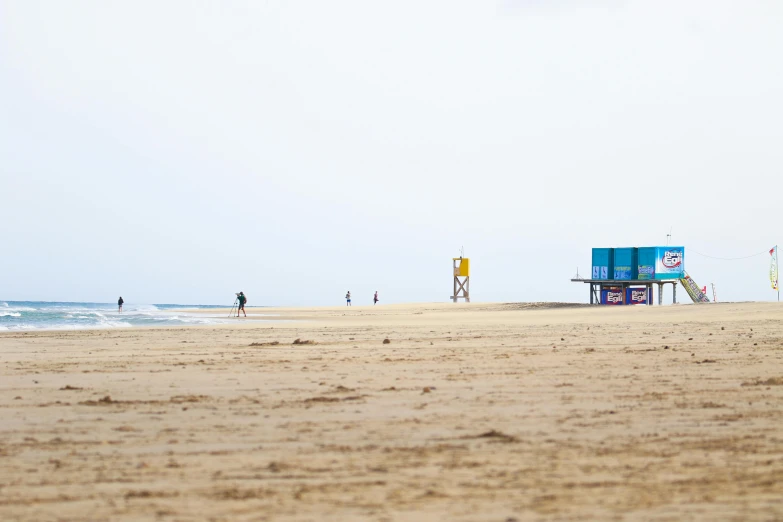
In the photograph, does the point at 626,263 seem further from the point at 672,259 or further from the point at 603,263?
the point at 672,259

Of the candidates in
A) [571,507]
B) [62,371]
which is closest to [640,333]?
[62,371]

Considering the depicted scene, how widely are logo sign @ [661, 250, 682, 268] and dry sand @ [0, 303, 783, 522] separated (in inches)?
1742

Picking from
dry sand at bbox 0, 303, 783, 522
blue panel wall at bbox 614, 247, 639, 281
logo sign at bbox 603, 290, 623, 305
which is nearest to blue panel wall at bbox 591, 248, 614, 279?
blue panel wall at bbox 614, 247, 639, 281

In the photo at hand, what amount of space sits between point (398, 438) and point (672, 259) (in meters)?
53.0

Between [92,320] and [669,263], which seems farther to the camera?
[669,263]

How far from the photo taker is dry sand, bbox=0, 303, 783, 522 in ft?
17.2

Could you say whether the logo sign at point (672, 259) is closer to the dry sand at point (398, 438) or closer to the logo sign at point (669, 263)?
the logo sign at point (669, 263)

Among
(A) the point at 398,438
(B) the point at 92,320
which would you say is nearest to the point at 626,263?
(B) the point at 92,320

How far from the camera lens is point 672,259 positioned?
5672 cm

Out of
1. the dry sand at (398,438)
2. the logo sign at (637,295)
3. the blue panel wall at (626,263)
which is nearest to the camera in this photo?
the dry sand at (398,438)

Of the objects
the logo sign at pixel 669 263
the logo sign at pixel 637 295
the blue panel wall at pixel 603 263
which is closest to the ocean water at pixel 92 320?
the blue panel wall at pixel 603 263

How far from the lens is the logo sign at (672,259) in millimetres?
56500

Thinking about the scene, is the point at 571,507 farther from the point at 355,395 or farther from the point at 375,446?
the point at 355,395

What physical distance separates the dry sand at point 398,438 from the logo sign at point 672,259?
4424cm
